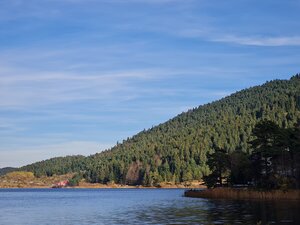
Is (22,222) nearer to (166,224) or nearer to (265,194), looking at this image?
(166,224)

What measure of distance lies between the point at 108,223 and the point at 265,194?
5469 cm

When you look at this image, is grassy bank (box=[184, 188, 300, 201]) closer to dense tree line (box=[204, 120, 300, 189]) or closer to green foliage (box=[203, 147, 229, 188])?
dense tree line (box=[204, 120, 300, 189])

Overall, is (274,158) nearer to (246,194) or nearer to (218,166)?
(246,194)

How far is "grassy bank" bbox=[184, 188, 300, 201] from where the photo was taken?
4385 inches

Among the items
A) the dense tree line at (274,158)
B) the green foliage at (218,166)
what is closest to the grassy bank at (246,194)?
the dense tree line at (274,158)

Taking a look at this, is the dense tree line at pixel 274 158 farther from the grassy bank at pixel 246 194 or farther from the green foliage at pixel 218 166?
the green foliage at pixel 218 166

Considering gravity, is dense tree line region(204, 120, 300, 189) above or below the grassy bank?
above

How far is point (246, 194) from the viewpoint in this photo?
127438mm

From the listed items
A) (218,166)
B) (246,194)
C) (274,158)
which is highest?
(218,166)

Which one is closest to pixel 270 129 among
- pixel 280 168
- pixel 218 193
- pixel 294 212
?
pixel 280 168

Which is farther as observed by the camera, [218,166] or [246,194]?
[218,166]

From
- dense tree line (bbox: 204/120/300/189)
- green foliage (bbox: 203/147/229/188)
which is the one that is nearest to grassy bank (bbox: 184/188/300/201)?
dense tree line (bbox: 204/120/300/189)

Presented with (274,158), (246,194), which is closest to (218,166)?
(246,194)

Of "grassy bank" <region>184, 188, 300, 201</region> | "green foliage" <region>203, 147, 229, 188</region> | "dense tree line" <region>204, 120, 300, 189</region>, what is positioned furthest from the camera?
"green foliage" <region>203, 147, 229, 188</region>
